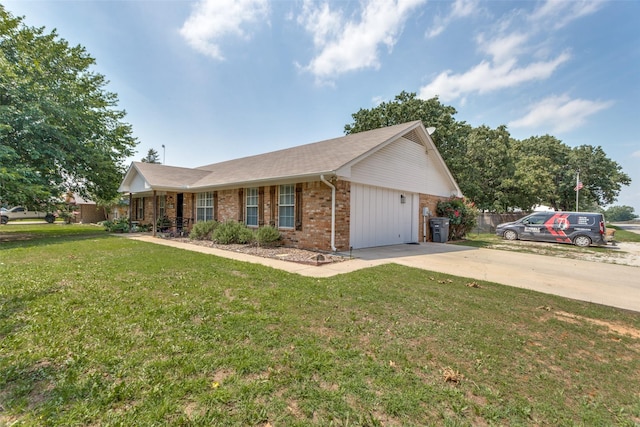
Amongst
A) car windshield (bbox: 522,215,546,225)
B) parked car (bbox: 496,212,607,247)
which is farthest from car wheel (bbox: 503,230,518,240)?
car windshield (bbox: 522,215,546,225)

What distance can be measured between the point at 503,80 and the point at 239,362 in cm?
1579

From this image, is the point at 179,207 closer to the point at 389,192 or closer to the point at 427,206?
the point at 389,192

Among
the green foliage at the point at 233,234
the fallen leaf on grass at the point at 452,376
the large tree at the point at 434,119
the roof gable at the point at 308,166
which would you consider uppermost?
the large tree at the point at 434,119

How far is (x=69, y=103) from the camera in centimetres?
1443

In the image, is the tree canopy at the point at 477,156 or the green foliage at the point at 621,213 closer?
the tree canopy at the point at 477,156

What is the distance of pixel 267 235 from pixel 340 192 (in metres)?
3.13

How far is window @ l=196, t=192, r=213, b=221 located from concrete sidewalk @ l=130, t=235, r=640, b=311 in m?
7.33

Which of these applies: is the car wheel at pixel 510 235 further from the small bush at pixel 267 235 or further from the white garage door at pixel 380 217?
the small bush at pixel 267 235

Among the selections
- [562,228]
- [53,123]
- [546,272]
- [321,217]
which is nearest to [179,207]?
[53,123]

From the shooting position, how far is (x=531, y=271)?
7.21 metres

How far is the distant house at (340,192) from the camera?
31.0 ft

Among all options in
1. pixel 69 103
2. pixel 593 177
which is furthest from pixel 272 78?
pixel 593 177

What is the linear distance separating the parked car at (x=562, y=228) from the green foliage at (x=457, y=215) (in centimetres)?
247

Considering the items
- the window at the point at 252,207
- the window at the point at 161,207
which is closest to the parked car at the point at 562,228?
the window at the point at 252,207
